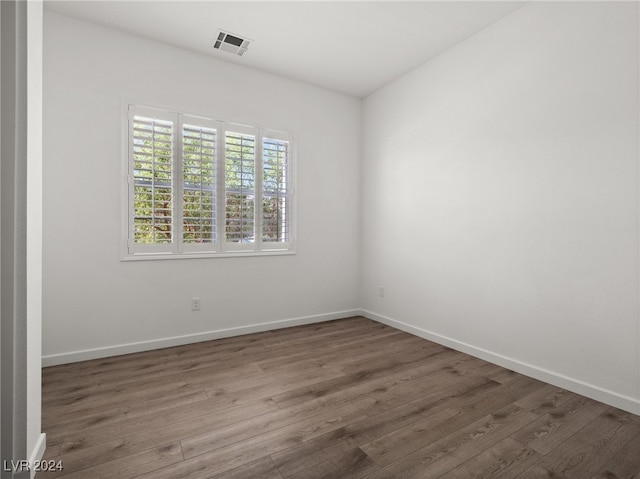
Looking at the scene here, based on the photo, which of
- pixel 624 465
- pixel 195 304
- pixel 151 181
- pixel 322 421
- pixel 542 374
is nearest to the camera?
pixel 624 465

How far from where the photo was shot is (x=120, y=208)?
2.79 metres

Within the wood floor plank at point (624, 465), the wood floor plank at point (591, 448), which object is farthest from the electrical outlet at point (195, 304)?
the wood floor plank at point (624, 465)

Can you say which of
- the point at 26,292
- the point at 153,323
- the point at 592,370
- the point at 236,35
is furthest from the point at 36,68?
the point at 592,370

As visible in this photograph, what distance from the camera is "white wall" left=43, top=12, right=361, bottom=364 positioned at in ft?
8.46

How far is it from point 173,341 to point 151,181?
1490 millimetres

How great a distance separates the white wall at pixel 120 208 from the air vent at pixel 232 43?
226 mm

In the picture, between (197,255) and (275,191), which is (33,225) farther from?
(275,191)

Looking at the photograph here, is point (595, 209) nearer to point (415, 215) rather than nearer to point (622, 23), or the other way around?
point (622, 23)

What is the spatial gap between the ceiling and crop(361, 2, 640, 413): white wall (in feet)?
0.91

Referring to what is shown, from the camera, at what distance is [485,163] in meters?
2.75

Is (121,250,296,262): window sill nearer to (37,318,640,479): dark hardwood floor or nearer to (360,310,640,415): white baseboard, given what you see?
(37,318,640,479): dark hardwood floor

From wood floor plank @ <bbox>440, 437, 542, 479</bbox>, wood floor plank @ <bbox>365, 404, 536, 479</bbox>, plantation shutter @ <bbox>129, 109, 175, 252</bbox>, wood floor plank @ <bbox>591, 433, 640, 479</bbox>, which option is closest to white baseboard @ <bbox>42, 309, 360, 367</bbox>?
plantation shutter @ <bbox>129, 109, 175, 252</bbox>

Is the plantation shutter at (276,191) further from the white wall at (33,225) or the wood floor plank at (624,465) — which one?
the wood floor plank at (624,465)

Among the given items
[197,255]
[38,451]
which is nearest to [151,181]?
[197,255]
